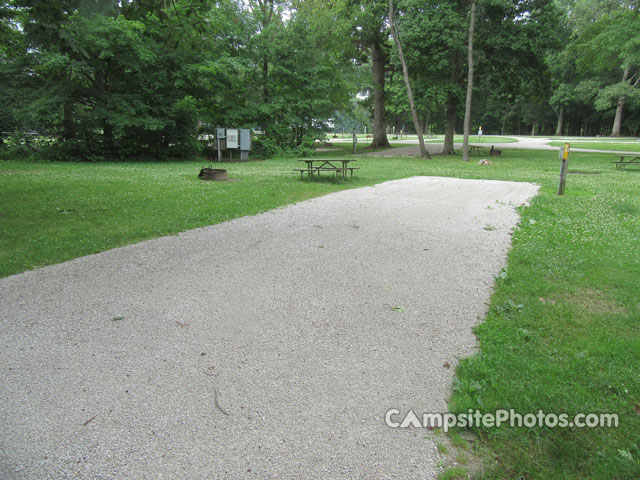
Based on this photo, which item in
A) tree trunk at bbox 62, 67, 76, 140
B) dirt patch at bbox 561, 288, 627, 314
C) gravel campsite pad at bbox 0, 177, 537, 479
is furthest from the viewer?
tree trunk at bbox 62, 67, 76, 140

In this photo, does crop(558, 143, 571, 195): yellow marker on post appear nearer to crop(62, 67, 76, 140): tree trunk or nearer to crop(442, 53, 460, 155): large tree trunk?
crop(442, 53, 460, 155): large tree trunk

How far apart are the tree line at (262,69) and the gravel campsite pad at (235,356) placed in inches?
485

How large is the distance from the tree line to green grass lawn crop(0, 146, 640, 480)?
27.7 feet

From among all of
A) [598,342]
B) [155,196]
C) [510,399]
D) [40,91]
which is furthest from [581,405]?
[40,91]

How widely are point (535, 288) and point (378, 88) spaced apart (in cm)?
2701

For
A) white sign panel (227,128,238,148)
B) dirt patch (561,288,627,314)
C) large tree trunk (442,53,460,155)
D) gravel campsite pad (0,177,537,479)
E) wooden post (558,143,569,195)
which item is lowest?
gravel campsite pad (0,177,537,479)

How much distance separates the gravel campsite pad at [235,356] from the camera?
197 centimetres

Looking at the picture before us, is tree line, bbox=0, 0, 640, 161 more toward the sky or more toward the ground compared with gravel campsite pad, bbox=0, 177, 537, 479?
more toward the sky

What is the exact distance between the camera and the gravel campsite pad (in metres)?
1.97

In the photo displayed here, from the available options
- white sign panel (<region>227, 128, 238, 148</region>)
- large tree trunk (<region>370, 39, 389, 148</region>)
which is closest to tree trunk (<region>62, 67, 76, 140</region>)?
white sign panel (<region>227, 128, 238, 148</region>)

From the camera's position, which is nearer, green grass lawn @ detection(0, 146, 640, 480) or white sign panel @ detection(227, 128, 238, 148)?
green grass lawn @ detection(0, 146, 640, 480)

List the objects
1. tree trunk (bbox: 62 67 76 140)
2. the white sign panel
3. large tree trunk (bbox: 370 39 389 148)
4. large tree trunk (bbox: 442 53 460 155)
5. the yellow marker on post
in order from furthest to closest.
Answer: large tree trunk (bbox: 370 39 389 148)
large tree trunk (bbox: 442 53 460 155)
the white sign panel
tree trunk (bbox: 62 67 76 140)
the yellow marker on post

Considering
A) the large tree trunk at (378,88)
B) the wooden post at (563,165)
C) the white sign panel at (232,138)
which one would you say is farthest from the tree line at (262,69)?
the wooden post at (563,165)

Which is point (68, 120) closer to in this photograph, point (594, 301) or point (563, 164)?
point (563, 164)
